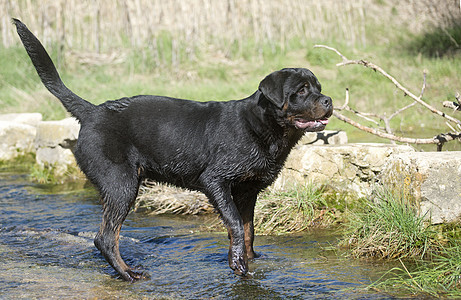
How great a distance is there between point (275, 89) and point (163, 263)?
177 centimetres

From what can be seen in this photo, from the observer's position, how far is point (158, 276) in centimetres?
455

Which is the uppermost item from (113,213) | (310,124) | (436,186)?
(310,124)

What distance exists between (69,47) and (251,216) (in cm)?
1057

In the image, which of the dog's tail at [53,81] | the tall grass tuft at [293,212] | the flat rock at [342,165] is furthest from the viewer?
the flat rock at [342,165]

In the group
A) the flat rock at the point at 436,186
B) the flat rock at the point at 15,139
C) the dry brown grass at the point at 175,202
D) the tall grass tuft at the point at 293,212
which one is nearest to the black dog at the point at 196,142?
the tall grass tuft at the point at 293,212

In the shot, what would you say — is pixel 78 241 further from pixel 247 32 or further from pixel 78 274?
pixel 247 32

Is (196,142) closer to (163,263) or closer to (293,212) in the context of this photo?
(163,263)

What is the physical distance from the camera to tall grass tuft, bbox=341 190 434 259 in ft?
15.2

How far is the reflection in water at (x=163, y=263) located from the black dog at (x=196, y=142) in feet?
0.74

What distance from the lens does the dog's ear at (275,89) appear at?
14.3 ft

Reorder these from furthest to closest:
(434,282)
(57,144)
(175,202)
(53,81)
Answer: (57,144), (175,202), (53,81), (434,282)

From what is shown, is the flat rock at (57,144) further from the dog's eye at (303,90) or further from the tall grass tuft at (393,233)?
the tall grass tuft at (393,233)

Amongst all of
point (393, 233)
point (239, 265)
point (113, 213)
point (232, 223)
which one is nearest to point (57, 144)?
point (113, 213)

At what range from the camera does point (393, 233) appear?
4.69m
